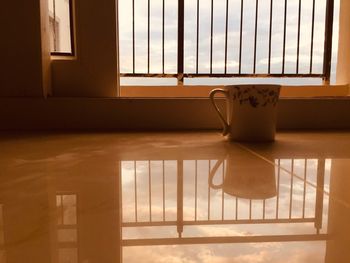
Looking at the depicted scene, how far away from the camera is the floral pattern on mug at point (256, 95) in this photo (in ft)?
2.56

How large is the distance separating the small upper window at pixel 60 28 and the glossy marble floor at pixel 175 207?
0.66 m

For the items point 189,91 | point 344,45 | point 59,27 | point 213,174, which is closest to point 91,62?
point 59,27

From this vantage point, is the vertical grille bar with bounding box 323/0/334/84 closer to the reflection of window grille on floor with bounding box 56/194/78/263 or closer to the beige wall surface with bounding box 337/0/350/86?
the beige wall surface with bounding box 337/0/350/86

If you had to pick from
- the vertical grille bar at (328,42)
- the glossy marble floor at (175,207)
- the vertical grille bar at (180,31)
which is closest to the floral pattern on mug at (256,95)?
the glossy marble floor at (175,207)

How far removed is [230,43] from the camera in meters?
1.83

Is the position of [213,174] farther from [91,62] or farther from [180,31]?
[180,31]

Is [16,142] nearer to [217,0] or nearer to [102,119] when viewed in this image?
[102,119]

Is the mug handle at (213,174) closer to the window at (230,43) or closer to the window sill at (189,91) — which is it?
the window sill at (189,91)

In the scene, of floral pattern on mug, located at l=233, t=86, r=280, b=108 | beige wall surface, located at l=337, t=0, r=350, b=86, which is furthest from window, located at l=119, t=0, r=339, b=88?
floral pattern on mug, located at l=233, t=86, r=280, b=108

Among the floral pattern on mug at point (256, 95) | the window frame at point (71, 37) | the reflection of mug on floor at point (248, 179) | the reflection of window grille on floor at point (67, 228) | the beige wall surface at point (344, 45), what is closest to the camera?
the reflection of window grille on floor at point (67, 228)

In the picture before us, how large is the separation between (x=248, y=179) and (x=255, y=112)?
14.8 inches

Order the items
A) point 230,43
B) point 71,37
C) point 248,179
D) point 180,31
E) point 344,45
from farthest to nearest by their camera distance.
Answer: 1. point 230,43
2. point 180,31
3. point 344,45
4. point 71,37
5. point 248,179

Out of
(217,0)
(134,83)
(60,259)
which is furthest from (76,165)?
(217,0)

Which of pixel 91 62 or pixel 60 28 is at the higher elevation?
pixel 60 28
